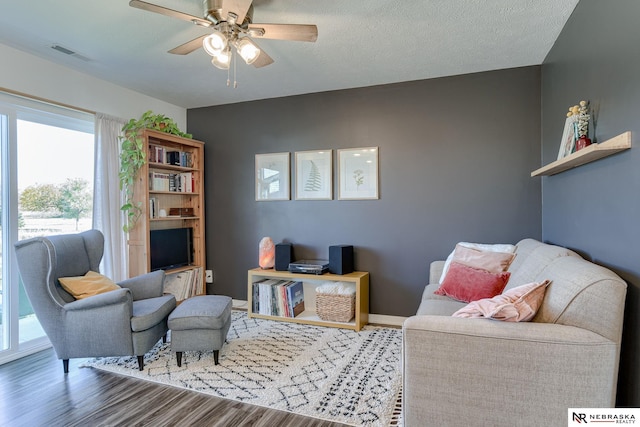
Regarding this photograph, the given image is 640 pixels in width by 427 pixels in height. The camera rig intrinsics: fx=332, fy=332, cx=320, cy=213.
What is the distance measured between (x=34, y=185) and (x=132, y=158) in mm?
837

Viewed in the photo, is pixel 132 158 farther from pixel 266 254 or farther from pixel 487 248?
pixel 487 248

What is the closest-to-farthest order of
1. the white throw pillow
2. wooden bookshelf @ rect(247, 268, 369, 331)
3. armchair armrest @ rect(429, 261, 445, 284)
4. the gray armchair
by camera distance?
the gray armchair, the white throw pillow, armchair armrest @ rect(429, 261, 445, 284), wooden bookshelf @ rect(247, 268, 369, 331)

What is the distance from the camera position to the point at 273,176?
3998 mm

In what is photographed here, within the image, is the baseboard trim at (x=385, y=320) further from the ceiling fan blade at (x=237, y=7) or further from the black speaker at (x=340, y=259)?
the ceiling fan blade at (x=237, y=7)

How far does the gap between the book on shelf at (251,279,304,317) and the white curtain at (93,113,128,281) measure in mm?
1410

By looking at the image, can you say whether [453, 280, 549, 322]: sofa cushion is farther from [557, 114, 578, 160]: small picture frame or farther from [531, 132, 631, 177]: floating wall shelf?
[557, 114, 578, 160]: small picture frame

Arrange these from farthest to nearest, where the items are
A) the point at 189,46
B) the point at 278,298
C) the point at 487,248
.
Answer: the point at 278,298
the point at 487,248
the point at 189,46

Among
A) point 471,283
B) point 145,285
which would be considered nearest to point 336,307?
point 471,283

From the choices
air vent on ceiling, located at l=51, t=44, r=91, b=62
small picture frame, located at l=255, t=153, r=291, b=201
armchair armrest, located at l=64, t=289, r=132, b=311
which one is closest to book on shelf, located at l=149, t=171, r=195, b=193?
small picture frame, located at l=255, t=153, r=291, b=201

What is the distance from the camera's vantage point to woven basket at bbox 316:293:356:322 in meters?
3.33

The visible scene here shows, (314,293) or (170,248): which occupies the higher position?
(170,248)

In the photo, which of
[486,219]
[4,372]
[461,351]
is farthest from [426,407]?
[4,372]

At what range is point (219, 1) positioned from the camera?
73.1 inches

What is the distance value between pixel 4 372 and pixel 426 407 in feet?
10.0
